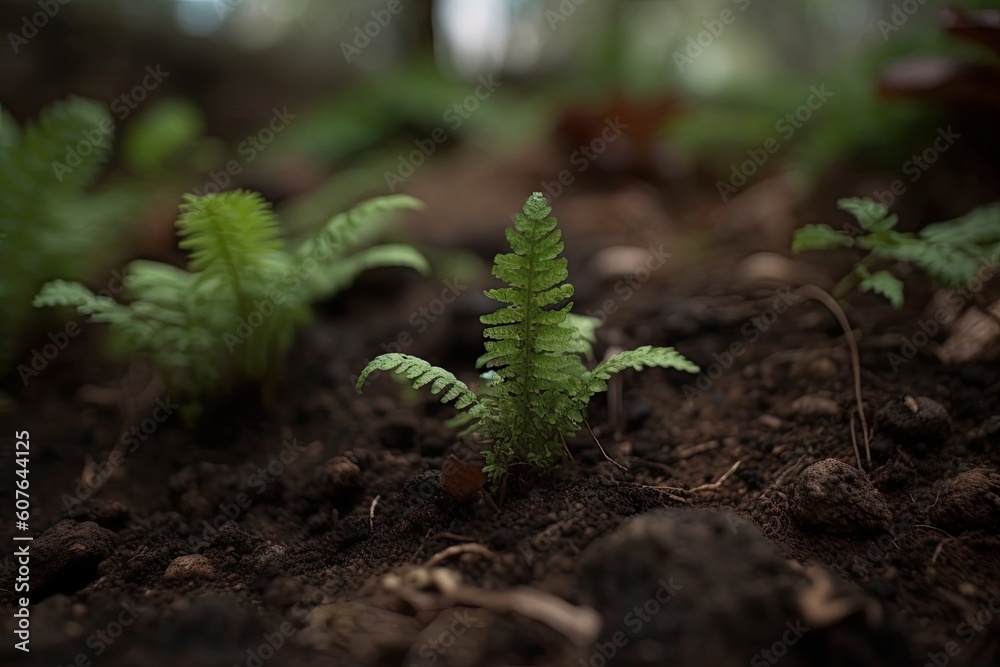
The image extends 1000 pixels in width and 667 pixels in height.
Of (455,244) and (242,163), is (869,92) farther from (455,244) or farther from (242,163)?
(242,163)

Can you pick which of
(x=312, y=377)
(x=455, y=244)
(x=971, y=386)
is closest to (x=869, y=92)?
(x=971, y=386)

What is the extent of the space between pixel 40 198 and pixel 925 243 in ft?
10.4

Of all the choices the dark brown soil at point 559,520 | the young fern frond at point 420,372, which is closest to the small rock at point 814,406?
the dark brown soil at point 559,520

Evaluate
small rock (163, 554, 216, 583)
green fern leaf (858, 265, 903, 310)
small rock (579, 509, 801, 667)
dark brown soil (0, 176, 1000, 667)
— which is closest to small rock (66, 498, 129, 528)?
dark brown soil (0, 176, 1000, 667)

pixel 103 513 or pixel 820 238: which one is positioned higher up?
pixel 820 238

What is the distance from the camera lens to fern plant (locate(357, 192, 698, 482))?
158cm

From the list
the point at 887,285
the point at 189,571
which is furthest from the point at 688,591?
the point at 887,285

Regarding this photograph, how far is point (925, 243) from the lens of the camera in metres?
2.10

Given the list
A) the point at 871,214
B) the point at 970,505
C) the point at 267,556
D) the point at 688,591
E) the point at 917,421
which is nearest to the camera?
the point at 688,591

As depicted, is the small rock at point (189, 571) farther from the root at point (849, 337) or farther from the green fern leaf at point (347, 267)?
the root at point (849, 337)

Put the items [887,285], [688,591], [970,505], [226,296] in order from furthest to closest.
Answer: [226,296]
[887,285]
[970,505]
[688,591]

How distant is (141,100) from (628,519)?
18.9 feet

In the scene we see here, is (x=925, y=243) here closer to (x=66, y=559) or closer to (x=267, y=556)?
(x=267, y=556)

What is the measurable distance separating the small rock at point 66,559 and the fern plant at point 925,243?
2285 mm
